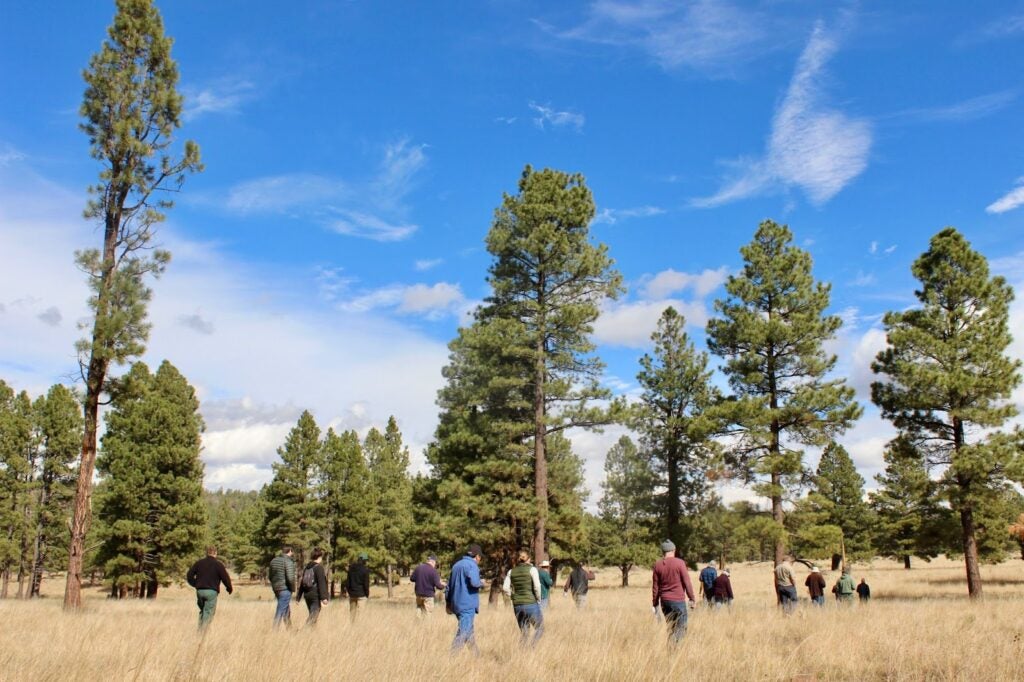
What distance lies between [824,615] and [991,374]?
14569mm

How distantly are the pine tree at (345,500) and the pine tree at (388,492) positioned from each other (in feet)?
2.42

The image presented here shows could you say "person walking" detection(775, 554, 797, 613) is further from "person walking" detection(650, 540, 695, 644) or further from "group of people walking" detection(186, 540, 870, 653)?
"person walking" detection(650, 540, 695, 644)

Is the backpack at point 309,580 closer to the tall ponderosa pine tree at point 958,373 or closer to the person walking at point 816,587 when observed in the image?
the person walking at point 816,587

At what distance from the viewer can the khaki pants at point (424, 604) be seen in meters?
13.5

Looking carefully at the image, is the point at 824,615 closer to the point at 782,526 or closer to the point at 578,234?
the point at 782,526

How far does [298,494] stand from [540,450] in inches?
946

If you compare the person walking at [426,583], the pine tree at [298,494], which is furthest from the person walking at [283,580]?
the pine tree at [298,494]

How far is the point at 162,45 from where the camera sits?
682 inches

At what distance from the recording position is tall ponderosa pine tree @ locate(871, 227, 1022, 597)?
880 inches

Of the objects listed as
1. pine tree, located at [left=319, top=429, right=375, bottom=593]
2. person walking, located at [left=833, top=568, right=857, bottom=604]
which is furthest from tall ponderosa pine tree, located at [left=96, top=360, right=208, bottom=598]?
person walking, located at [left=833, top=568, right=857, bottom=604]

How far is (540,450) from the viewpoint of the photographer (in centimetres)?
2291

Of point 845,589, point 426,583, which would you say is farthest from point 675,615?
point 845,589

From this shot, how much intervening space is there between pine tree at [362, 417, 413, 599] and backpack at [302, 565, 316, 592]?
101 ft

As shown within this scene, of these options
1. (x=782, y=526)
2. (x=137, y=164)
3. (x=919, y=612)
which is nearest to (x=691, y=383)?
(x=782, y=526)
